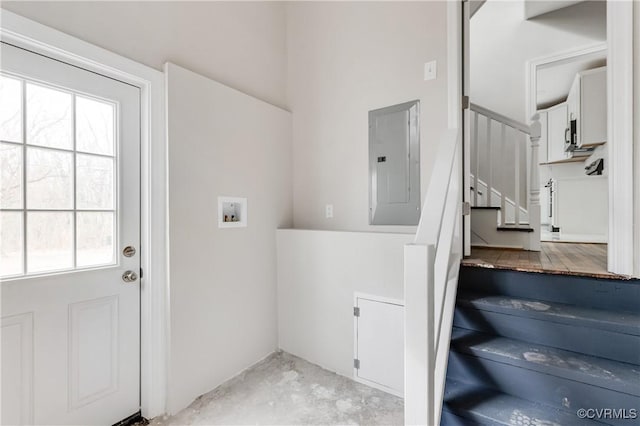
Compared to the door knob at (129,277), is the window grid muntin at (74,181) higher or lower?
higher

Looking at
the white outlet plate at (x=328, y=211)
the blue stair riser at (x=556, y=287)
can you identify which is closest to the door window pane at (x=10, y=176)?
→ the white outlet plate at (x=328, y=211)

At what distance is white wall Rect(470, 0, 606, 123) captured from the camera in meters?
2.97

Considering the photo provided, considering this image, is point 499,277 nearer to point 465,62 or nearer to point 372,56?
point 465,62

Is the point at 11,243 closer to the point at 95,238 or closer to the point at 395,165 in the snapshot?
the point at 95,238

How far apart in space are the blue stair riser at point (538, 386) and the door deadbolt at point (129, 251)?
1838 millimetres

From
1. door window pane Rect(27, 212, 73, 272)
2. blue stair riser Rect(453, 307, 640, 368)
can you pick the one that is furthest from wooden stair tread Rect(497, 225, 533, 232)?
door window pane Rect(27, 212, 73, 272)

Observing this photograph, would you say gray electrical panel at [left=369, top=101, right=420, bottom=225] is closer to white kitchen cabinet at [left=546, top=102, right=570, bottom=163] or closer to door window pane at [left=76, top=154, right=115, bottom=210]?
door window pane at [left=76, top=154, right=115, bottom=210]

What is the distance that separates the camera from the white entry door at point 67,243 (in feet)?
4.22

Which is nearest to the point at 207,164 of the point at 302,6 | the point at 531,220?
the point at 302,6

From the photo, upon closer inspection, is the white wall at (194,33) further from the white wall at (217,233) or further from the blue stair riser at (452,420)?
the blue stair riser at (452,420)

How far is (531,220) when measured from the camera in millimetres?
2484

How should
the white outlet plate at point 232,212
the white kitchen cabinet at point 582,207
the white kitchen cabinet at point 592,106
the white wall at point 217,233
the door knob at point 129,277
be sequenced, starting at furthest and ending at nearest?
the white kitchen cabinet at point 582,207 < the white kitchen cabinet at point 592,106 < the white outlet plate at point 232,212 < the white wall at point 217,233 < the door knob at point 129,277

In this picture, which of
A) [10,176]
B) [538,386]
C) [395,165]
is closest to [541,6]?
[395,165]

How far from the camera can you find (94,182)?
1553 mm
